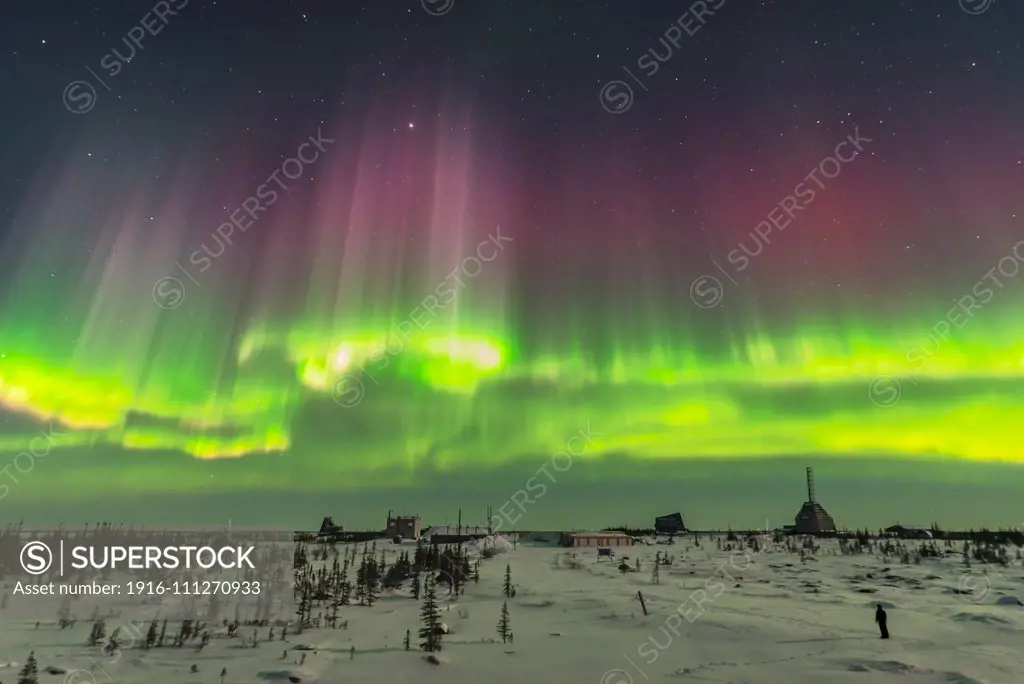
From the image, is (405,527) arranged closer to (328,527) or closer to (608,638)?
(328,527)

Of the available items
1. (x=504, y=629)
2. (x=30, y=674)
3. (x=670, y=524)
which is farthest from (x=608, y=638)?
(x=670, y=524)

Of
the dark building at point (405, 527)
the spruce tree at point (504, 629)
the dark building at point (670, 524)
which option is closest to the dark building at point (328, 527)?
the dark building at point (405, 527)

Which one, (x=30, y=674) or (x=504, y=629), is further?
(x=504, y=629)

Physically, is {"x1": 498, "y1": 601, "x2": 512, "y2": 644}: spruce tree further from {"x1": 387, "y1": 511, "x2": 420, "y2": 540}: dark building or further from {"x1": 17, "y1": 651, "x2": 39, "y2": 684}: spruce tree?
{"x1": 387, "y1": 511, "x2": 420, "y2": 540}: dark building

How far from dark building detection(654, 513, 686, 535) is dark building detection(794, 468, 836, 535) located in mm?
23675

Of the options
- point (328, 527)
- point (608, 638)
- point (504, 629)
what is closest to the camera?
point (608, 638)

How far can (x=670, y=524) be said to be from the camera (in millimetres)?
142000

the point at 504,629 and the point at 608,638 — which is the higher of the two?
the point at 504,629

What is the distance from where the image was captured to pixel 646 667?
2297cm

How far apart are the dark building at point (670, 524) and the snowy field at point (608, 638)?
322ft

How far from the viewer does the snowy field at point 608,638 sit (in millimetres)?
22188

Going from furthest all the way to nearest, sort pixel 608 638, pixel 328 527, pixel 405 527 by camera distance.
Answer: pixel 328 527
pixel 405 527
pixel 608 638

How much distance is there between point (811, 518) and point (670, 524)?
1127 inches

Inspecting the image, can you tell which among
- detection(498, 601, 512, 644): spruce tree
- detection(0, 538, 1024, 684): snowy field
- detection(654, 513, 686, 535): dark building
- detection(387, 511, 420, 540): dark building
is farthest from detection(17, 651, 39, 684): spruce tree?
detection(654, 513, 686, 535): dark building
